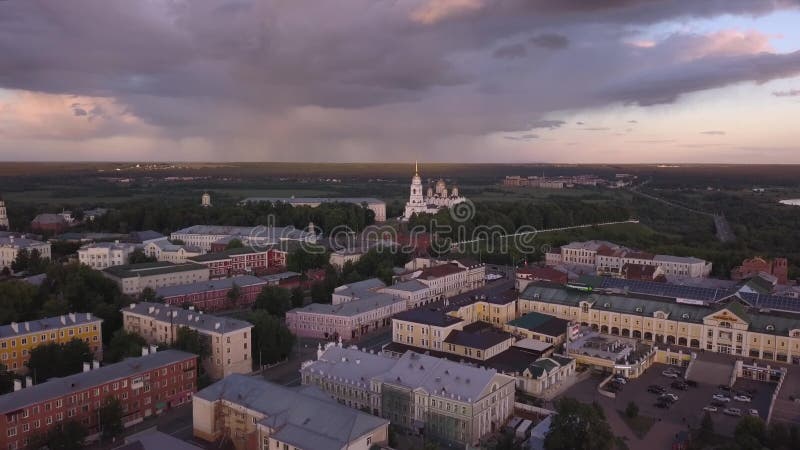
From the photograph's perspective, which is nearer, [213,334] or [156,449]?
[156,449]

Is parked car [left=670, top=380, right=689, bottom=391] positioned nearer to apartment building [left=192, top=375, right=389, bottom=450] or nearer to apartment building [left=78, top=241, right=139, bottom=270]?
apartment building [left=192, top=375, right=389, bottom=450]

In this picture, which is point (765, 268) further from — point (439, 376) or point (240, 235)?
point (240, 235)

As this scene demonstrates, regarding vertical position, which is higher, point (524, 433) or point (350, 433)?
point (350, 433)

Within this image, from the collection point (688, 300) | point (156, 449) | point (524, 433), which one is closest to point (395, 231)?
point (688, 300)

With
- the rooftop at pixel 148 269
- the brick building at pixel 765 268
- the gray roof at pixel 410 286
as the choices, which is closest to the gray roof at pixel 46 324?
the rooftop at pixel 148 269

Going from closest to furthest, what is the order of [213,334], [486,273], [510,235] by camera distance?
[213,334]
[486,273]
[510,235]

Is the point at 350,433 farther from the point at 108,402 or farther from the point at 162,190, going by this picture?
the point at 162,190

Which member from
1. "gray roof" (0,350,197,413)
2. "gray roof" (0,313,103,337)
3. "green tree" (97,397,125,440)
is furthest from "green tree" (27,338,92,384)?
"green tree" (97,397,125,440)

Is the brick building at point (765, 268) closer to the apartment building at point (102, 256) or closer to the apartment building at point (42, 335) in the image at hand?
the apartment building at point (42, 335)
